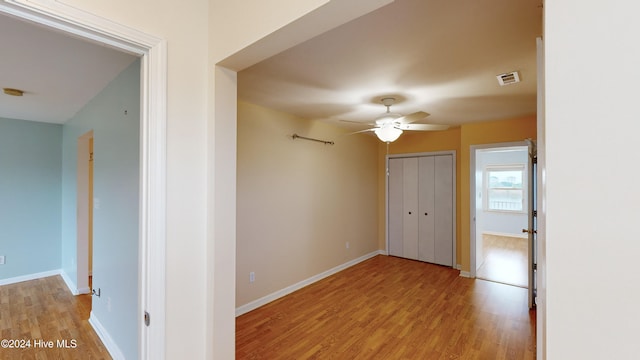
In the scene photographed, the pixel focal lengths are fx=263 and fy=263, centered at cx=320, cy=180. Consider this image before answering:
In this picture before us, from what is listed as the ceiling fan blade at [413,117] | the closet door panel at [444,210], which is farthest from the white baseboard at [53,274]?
the closet door panel at [444,210]

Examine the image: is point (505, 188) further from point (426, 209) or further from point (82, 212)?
point (82, 212)

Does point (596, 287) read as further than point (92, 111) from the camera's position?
Result: No

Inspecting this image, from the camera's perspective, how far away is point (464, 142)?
4.32 meters

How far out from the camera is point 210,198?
4.30 ft

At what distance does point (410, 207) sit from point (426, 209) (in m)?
0.31

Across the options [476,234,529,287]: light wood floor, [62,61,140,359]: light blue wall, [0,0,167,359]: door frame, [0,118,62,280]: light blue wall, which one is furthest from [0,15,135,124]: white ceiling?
[476,234,529,287]: light wood floor

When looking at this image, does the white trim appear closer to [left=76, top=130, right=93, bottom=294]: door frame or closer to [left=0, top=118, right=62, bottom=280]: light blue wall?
[left=76, top=130, right=93, bottom=294]: door frame

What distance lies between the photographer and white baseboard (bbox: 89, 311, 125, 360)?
2254 mm

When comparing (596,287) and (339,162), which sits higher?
(339,162)

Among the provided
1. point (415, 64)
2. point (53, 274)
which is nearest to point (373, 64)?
point (415, 64)

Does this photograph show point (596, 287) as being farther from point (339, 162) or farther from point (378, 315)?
point (339, 162)

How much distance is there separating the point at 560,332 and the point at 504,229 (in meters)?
8.50

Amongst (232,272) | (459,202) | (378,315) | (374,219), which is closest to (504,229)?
(459,202)

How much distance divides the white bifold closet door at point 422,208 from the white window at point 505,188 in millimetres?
3985
